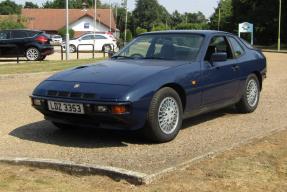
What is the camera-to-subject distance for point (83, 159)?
5.98 meters

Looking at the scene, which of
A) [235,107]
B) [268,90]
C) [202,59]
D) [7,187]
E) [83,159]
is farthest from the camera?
[268,90]

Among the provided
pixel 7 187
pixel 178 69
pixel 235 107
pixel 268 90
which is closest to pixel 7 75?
pixel 268 90

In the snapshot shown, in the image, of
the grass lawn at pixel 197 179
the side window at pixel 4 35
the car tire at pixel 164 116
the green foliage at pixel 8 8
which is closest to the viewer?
the grass lawn at pixel 197 179

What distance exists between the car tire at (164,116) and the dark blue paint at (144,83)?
0.09 m

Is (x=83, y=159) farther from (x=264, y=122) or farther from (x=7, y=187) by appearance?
(x=264, y=122)

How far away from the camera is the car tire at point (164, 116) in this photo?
6.61 meters

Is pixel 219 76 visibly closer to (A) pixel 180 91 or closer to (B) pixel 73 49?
(A) pixel 180 91

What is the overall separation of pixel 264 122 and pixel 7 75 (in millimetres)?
9359

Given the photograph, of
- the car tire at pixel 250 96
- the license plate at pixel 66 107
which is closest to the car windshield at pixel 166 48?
the car tire at pixel 250 96

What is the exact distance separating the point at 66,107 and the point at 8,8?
139603mm

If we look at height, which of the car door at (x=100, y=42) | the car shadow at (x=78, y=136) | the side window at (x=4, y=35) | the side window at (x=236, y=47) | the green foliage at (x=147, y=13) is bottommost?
the car shadow at (x=78, y=136)

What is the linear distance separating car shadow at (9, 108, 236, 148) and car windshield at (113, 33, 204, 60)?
1.11 m

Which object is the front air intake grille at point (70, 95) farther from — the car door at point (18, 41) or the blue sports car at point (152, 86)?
the car door at point (18, 41)

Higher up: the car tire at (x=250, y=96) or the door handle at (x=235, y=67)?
the door handle at (x=235, y=67)
